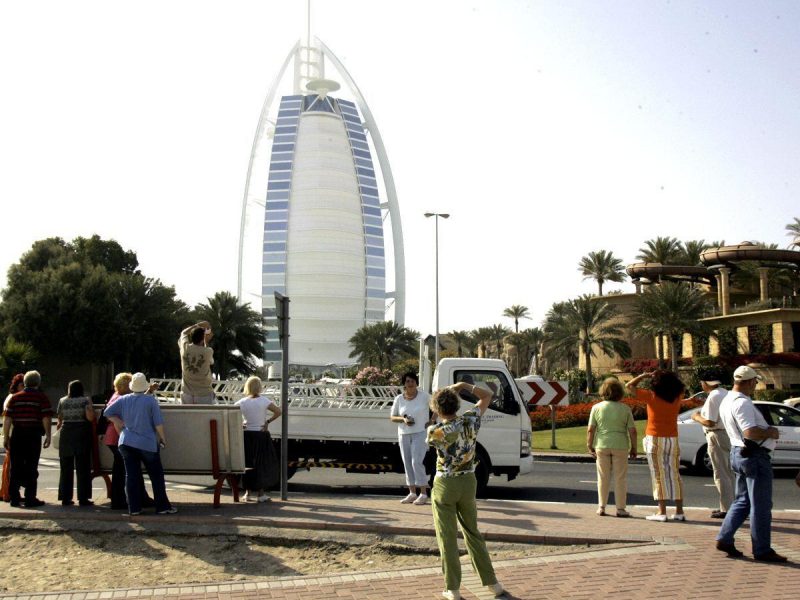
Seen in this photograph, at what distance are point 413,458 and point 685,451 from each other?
7769 millimetres

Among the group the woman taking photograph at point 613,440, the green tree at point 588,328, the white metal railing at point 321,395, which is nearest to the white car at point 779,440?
the white metal railing at point 321,395

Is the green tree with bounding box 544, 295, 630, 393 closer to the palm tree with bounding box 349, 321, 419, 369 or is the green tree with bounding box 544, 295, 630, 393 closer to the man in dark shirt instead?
the palm tree with bounding box 349, 321, 419, 369

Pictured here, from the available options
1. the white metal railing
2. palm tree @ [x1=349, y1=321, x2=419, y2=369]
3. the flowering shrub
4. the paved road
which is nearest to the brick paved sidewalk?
the paved road

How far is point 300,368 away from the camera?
14550 centimetres

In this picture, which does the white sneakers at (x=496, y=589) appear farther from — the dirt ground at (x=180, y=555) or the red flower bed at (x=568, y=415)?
the red flower bed at (x=568, y=415)

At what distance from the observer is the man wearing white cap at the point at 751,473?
294 inches

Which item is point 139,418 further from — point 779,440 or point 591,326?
point 591,326

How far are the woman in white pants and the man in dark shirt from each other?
4369mm

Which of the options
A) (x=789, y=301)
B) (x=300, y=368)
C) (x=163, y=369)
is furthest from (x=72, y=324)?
(x=300, y=368)

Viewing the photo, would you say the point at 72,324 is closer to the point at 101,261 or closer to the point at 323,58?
the point at 101,261

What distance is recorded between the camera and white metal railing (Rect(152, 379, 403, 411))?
44.7ft

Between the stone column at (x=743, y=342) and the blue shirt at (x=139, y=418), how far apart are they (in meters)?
47.3

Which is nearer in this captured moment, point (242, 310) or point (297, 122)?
point (242, 310)

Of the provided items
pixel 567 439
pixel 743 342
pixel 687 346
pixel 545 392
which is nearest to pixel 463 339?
pixel 687 346
